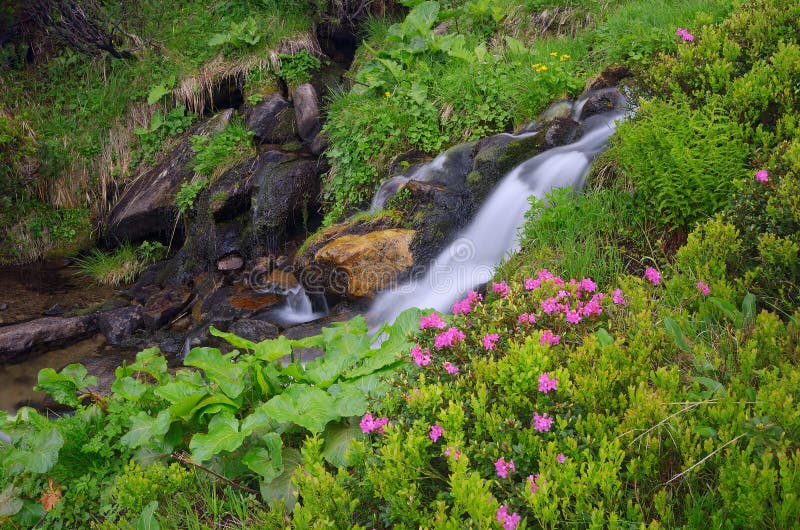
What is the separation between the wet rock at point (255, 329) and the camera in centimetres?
607

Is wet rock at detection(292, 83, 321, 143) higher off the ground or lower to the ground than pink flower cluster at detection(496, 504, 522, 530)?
lower

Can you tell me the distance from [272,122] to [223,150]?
82 cm

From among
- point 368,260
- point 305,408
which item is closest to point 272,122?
point 368,260

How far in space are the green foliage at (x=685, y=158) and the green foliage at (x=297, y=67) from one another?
20.6ft

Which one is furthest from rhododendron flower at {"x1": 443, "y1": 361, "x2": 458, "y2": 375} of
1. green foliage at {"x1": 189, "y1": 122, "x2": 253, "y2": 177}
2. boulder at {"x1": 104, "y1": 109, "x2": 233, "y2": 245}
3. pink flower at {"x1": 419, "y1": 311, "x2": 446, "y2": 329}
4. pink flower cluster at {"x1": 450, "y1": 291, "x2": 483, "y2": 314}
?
boulder at {"x1": 104, "y1": 109, "x2": 233, "y2": 245}

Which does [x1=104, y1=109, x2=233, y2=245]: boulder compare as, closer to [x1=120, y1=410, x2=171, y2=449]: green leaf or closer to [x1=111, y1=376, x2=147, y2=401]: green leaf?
[x1=111, y1=376, x2=147, y2=401]: green leaf

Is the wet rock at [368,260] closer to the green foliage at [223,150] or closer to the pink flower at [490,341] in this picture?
the pink flower at [490,341]

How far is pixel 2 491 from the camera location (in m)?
2.87

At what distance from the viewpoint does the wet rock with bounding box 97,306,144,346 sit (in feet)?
23.3

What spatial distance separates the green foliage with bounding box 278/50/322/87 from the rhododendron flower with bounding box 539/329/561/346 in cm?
759

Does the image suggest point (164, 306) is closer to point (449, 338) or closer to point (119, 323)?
point (119, 323)

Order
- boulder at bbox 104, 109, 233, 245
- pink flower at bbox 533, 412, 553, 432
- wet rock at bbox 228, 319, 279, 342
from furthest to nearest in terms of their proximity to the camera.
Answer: boulder at bbox 104, 109, 233, 245 → wet rock at bbox 228, 319, 279, 342 → pink flower at bbox 533, 412, 553, 432

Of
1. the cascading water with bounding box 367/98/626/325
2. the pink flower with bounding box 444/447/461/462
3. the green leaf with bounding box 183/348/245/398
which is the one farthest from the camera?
the cascading water with bounding box 367/98/626/325

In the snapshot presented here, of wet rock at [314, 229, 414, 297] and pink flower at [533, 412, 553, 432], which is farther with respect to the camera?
wet rock at [314, 229, 414, 297]
